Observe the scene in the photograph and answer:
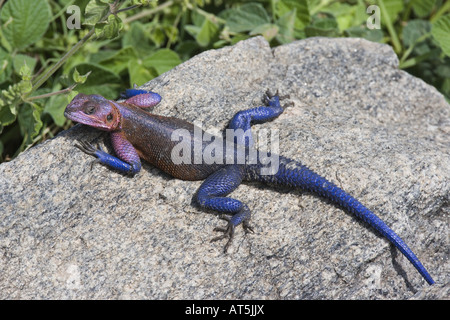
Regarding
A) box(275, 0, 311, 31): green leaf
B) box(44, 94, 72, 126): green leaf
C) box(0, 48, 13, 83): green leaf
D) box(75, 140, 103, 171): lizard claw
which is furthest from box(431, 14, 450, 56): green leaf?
box(0, 48, 13, 83): green leaf

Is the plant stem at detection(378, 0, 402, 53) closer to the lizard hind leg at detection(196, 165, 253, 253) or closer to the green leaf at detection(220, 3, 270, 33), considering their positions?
the green leaf at detection(220, 3, 270, 33)

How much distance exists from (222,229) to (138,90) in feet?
3.53

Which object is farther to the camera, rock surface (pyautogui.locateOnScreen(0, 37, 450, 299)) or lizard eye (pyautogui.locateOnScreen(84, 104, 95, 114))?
A: lizard eye (pyautogui.locateOnScreen(84, 104, 95, 114))

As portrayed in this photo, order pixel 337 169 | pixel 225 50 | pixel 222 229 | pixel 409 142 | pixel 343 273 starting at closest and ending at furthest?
1. pixel 343 273
2. pixel 222 229
3. pixel 337 169
4. pixel 409 142
5. pixel 225 50

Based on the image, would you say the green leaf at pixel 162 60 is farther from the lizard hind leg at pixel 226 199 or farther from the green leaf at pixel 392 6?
the green leaf at pixel 392 6

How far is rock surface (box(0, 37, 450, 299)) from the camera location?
2.40 metres

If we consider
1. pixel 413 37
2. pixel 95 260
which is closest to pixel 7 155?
pixel 95 260

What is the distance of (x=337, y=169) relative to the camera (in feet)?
9.03

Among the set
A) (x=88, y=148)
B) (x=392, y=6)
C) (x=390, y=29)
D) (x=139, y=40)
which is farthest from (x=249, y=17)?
(x=88, y=148)

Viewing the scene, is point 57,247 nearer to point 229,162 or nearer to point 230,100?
point 229,162

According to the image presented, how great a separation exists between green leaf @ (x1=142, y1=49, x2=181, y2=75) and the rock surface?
58 cm

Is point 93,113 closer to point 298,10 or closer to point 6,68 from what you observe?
point 6,68

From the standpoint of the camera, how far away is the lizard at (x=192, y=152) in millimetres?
2628

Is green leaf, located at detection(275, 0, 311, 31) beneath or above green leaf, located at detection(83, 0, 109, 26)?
beneath
